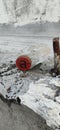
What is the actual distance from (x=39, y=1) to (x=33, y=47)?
0.39 metres

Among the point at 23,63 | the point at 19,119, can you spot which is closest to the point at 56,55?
the point at 23,63

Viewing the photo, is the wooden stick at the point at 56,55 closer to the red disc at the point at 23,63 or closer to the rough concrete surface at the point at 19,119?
the red disc at the point at 23,63

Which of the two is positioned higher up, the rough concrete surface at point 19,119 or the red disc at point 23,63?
the red disc at point 23,63

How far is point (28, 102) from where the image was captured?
4.44 feet

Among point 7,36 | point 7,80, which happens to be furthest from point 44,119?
point 7,36

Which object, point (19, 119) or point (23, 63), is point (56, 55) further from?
point (19, 119)

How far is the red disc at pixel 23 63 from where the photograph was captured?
1.51 m

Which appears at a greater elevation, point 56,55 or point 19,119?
point 56,55

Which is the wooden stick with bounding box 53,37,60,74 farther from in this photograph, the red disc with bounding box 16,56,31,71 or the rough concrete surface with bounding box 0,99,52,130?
the rough concrete surface with bounding box 0,99,52,130

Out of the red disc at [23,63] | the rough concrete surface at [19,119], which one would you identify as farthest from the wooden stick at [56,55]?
the rough concrete surface at [19,119]

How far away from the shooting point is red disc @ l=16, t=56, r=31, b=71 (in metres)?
1.51

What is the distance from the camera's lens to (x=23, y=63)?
1536 millimetres

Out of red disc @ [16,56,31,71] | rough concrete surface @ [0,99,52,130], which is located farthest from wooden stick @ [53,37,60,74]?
rough concrete surface @ [0,99,52,130]

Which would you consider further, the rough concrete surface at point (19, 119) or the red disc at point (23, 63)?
the red disc at point (23, 63)
